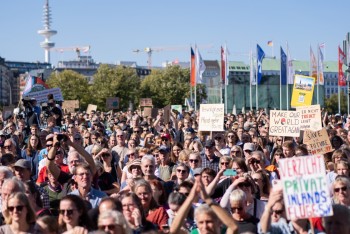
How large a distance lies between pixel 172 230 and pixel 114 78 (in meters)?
89.7

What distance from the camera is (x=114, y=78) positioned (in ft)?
317

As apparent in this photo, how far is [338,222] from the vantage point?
6.71 metres

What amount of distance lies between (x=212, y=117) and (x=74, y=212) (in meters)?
11.0

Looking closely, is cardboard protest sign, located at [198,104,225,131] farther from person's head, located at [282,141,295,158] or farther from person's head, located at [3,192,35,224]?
person's head, located at [3,192,35,224]

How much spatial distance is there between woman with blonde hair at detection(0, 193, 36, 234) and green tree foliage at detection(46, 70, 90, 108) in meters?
91.0

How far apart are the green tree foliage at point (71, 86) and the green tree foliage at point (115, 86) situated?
225 centimetres

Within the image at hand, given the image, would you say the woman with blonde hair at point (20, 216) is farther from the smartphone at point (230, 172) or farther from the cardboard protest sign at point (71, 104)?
the cardboard protest sign at point (71, 104)

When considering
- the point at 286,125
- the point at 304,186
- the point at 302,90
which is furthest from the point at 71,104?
the point at 304,186

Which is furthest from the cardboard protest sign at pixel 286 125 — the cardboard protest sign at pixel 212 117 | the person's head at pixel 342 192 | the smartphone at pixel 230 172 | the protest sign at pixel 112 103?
the protest sign at pixel 112 103

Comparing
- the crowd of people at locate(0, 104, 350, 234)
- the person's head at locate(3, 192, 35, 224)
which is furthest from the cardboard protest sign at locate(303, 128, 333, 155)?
the person's head at locate(3, 192, 35, 224)

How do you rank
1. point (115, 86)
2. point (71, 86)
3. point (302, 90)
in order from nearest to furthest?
point (302, 90)
point (115, 86)
point (71, 86)

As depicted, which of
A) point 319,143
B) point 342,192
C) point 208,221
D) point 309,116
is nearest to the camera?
point 208,221

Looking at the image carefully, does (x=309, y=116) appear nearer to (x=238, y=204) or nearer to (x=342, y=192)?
(x=342, y=192)

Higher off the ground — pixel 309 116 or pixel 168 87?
pixel 168 87
